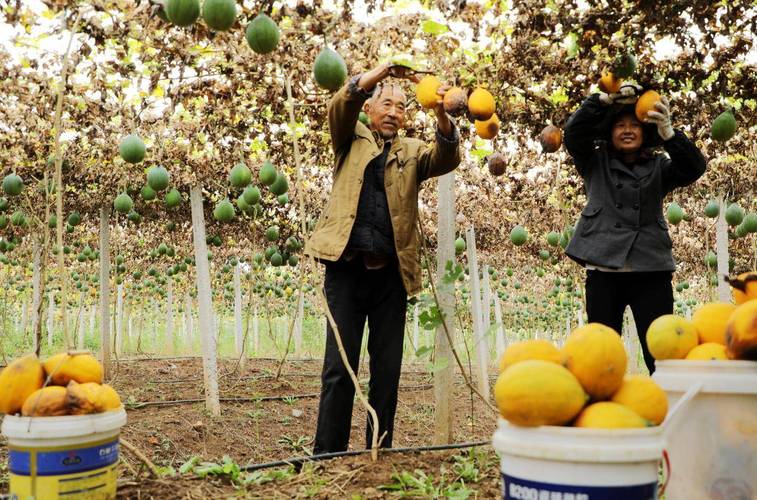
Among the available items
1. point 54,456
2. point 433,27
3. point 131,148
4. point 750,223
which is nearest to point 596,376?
point 54,456

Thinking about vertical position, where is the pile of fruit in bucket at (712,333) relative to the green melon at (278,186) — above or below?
below

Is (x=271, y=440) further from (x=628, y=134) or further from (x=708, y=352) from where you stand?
(x=708, y=352)

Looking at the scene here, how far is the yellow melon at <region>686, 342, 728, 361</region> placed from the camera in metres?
1.68

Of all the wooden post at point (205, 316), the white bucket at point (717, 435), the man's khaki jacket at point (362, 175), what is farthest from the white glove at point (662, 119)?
the wooden post at point (205, 316)

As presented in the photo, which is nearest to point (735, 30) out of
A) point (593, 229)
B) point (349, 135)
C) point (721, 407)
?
point (593, 229)

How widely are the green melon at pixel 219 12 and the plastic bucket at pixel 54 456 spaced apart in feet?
6.11

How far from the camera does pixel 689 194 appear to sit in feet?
26.2

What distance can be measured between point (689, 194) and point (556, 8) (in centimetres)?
566

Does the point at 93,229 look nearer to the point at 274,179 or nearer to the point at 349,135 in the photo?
the point at 274,179

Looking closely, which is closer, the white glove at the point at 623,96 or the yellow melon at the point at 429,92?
the yellow melon at the point at 429,92

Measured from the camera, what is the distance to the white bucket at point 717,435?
158cm

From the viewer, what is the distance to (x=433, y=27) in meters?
4.01

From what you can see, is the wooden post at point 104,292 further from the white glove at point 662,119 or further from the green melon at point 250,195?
the white glove at point 662,119

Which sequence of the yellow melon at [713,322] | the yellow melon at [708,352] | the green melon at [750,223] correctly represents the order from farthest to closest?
1. the green melon at [750,223]
2. the yellow melon at [713,322]
3. the yellow melon at [708,352]
